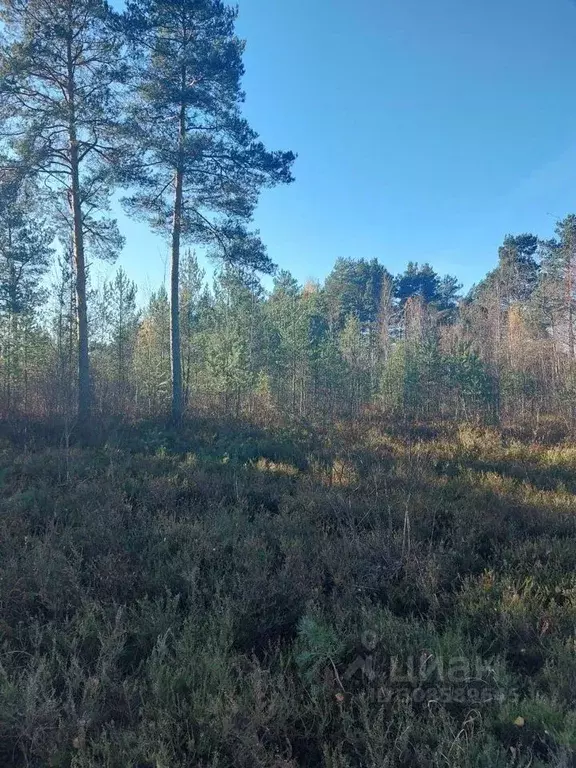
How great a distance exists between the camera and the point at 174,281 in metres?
14.5

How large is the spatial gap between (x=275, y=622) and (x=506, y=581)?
6.35 ft

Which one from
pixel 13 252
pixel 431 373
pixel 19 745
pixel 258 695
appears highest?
pixel 13 252

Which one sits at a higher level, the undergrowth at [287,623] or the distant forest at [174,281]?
the distant forest at [174,281]

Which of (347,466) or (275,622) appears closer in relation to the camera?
(275,622)

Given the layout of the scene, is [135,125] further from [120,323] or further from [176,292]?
[120,323]

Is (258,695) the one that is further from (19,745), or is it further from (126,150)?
(126,150)

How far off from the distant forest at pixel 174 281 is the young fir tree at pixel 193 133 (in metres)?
0.04

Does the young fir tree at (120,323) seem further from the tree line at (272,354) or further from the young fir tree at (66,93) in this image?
the young fir tree at (66,93)

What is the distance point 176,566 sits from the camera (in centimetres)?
422

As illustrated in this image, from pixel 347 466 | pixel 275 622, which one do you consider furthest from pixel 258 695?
pixel 347 466

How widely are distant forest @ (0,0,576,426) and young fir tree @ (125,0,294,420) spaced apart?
0.04m

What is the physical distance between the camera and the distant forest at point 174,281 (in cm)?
1254

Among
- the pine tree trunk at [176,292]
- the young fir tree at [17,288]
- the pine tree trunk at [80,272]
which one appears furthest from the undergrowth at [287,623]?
the young fir tree at [17,288]

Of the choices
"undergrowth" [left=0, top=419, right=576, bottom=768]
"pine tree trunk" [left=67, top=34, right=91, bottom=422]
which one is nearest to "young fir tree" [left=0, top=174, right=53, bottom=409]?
"pine tree trunk" [left=67, top=34, right=91, bottom=422]
